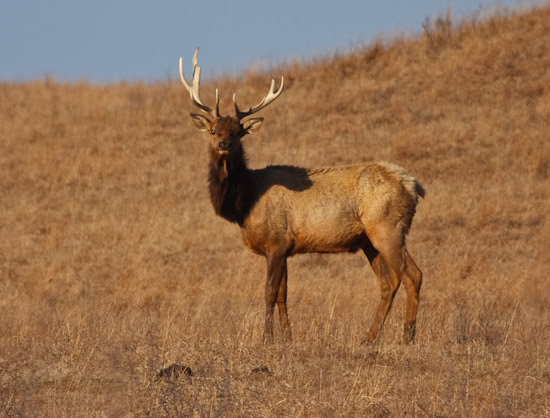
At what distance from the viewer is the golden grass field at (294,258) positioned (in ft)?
20.4

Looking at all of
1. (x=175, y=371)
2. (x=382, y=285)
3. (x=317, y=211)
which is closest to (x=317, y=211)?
(x=317, y=211)

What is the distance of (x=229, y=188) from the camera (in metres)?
9.80

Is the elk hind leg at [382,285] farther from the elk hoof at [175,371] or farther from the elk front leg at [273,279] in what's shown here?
the elk hoof at [175,371]

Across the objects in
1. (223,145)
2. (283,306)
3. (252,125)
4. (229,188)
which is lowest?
(283,306)

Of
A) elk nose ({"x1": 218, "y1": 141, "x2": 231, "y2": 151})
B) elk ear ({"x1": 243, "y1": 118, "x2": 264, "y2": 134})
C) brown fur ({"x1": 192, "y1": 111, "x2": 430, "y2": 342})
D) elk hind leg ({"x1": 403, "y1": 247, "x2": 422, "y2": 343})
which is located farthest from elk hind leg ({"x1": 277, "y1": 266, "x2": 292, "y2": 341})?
elk ear ({"x1": 243, "y1": 118, "x2": 264, "y2": 134})

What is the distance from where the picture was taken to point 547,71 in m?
20.7

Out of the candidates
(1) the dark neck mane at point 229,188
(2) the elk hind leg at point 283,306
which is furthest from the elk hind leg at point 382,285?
(1) the dark neck mane at point 229,188

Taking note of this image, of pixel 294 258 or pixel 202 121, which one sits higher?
pixel 202 121

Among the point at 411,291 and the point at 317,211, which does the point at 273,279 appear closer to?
the point at 317,211

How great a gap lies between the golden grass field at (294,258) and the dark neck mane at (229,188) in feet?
4.17

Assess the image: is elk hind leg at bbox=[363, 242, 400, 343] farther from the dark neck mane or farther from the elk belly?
the dark neck mane

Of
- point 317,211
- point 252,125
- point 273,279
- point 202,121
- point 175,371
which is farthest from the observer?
point 252,125

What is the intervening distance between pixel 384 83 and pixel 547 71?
4042 millimetres

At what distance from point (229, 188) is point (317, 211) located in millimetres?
1060
